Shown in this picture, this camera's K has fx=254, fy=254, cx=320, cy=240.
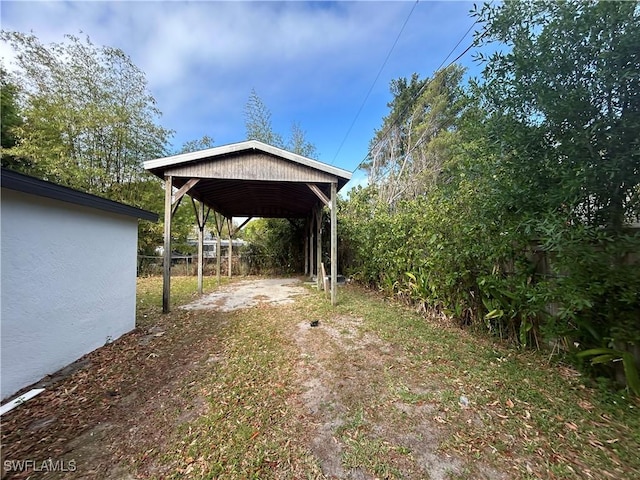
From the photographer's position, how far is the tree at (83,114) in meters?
9.69

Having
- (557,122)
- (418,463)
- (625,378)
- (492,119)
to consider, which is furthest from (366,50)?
(418,463)

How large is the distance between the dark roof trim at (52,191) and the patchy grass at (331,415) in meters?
1.94

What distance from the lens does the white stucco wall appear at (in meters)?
2.35

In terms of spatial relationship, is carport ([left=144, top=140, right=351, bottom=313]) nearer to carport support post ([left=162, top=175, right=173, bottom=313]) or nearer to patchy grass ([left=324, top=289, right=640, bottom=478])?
carport support post ([left=162, top=175, right=173, bottom=313])

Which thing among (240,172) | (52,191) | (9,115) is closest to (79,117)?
(9,115)

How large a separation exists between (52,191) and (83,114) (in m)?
11.0

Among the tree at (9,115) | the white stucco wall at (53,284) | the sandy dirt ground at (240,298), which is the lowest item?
the sandy dirt ground at (240,298)

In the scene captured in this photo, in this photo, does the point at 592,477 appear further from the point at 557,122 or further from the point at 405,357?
the point at 557,122

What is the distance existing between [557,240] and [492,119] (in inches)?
55.7

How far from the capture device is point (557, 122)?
2189mm

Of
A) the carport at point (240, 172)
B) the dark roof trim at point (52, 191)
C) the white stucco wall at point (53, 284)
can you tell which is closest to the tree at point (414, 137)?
the carport at point (240, 172)

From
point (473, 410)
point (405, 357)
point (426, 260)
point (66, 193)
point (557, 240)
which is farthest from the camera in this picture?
point (426, 260)

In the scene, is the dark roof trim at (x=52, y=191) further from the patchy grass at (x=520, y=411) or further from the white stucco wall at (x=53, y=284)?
the patchy grass at (x=520, y=411)

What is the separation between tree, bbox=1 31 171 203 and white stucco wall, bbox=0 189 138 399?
30.5 feet
